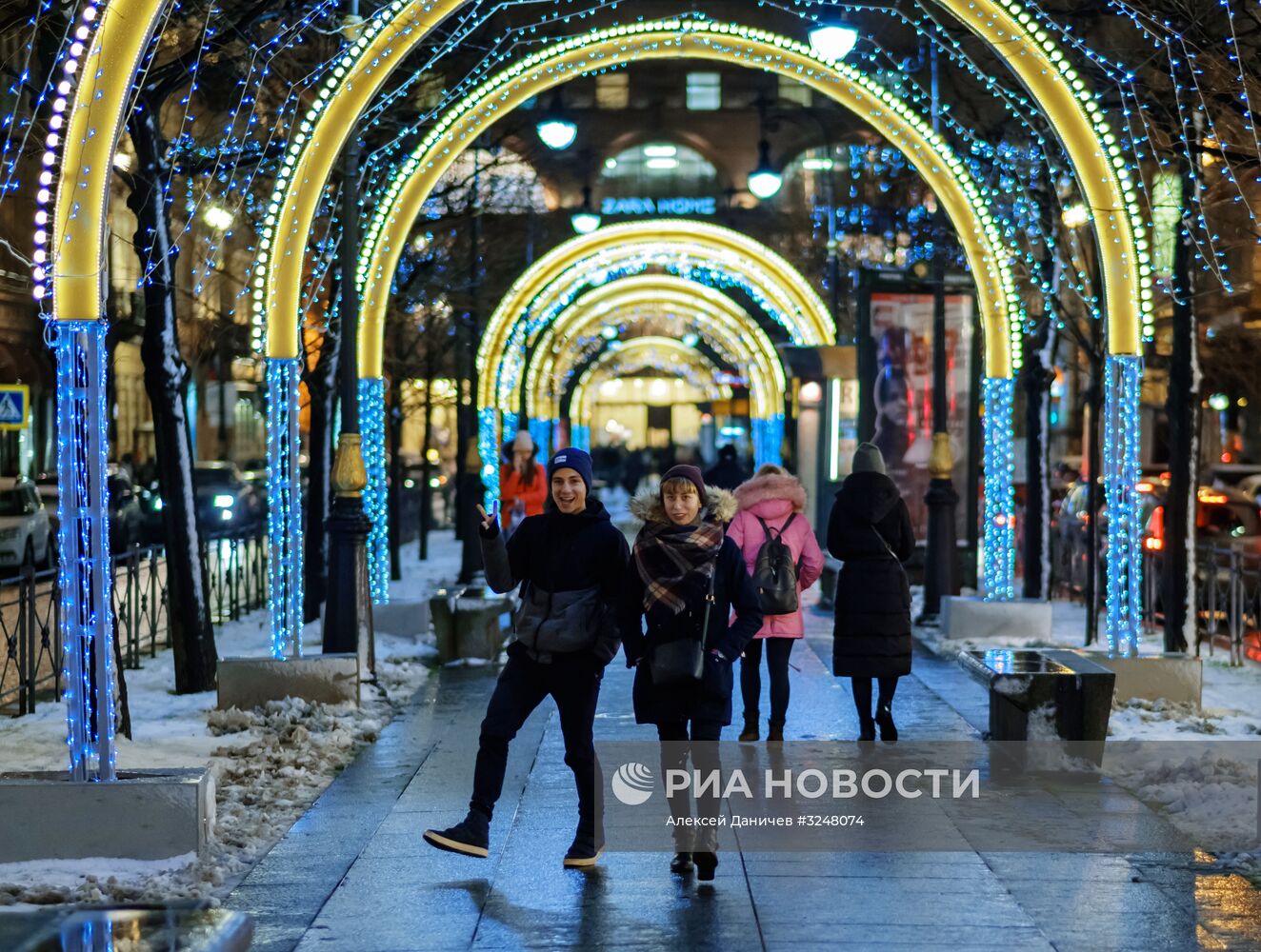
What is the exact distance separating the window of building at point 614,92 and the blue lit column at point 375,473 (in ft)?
194

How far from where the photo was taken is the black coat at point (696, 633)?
298 inches

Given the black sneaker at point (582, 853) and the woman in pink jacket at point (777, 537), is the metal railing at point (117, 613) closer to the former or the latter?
the black sneaker at point (582, 853)

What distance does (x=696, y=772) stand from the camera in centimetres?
757

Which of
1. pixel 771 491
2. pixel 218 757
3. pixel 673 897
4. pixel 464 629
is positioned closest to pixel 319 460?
pixel 464 629

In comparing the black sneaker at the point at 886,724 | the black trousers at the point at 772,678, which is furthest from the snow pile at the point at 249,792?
the black sneaker at the point at 886,724

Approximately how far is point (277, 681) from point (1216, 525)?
1427cm

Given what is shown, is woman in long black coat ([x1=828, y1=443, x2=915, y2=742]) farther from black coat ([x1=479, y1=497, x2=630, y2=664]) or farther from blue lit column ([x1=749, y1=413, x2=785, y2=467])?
blue lit column ([x1=749, y1=413, x2=785, y2=467])

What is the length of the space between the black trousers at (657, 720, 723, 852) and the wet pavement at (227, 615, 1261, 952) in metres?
0.19

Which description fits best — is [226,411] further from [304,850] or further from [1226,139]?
[304,850]

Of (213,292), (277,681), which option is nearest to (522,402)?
(213,292)

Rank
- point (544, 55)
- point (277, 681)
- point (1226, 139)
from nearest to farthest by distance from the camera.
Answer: point (277, 681), point (544, 55), point (1226, 139)

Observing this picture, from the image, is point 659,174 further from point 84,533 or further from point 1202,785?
point 84,533

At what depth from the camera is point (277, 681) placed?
1203 centimetres

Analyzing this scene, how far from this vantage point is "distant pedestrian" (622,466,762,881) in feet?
24.7
